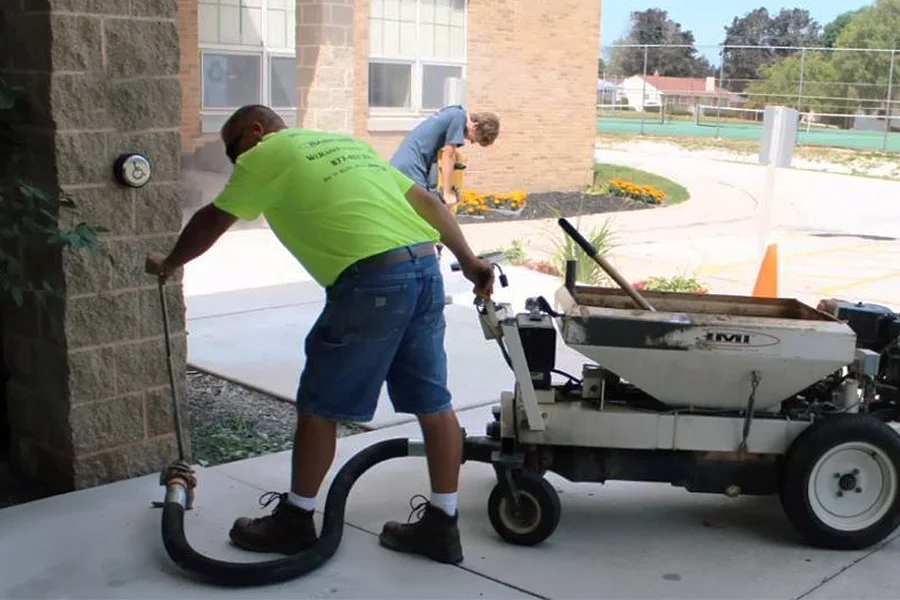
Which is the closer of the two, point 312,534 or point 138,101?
point 312,534

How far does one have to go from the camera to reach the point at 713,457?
4.43 metres

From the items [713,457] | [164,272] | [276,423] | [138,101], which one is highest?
[138,101]

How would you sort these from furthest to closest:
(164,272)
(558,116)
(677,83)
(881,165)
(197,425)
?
(677,83)
(881,165)
(558,116)
(197,425)
(164,272)

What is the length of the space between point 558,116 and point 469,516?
15727 mm

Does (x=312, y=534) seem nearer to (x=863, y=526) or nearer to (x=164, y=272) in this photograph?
(x=164, y=272)

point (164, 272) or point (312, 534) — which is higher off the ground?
point (164, 272)

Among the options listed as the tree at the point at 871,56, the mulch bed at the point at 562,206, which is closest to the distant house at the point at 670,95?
the tree at the point at 871,56

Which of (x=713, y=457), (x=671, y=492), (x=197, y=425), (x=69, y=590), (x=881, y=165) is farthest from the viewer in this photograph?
(x=881, y=165)

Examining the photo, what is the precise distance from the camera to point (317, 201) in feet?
12.8

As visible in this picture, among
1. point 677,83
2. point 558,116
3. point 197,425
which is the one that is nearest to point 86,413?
point 197,425

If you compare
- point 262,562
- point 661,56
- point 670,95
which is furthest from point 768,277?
point 661,56

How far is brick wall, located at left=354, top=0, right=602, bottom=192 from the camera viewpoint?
18.1 m

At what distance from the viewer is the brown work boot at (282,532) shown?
4.13m

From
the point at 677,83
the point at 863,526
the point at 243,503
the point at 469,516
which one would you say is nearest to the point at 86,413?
the point at 243,503
